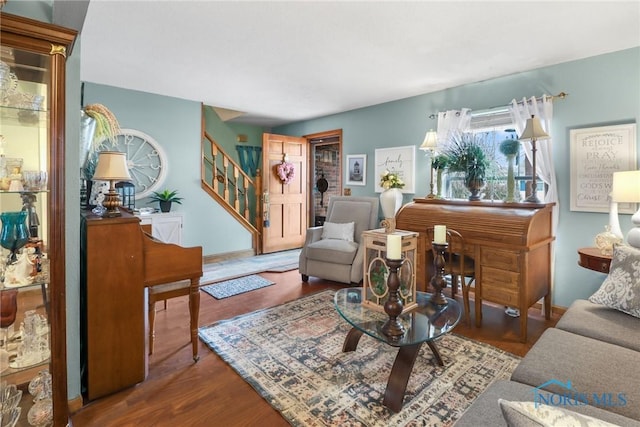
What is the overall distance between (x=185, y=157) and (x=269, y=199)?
146 cm

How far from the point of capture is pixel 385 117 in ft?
14.8

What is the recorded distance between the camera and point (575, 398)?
3.94 feet

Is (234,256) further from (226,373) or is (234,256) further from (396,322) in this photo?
(396,322)

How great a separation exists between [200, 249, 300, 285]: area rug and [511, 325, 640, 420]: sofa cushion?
11.2 feet

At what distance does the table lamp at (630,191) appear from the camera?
2326 mm

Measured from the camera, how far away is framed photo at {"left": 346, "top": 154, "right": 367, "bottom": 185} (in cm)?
486

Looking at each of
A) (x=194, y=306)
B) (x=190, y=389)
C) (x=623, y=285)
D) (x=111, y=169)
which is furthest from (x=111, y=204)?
(x=623, y=285)

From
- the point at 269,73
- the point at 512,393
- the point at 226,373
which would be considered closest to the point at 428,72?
the point at 269,73

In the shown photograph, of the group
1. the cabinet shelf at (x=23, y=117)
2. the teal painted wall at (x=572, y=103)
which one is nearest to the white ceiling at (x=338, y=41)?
the teal painted wall at (x=572, y=103)

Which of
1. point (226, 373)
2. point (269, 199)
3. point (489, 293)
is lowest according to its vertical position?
point (226, 373)

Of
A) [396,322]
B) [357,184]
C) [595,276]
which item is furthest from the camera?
[357,184]

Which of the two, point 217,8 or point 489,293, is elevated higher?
point 217,8

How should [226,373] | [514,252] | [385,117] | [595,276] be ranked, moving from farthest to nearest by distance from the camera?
[385,117] < [595,276] < [514,252] < [226,373]

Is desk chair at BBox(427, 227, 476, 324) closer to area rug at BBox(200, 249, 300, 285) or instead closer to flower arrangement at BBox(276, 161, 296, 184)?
area rug at BBox(200, 249, 300, 285)
